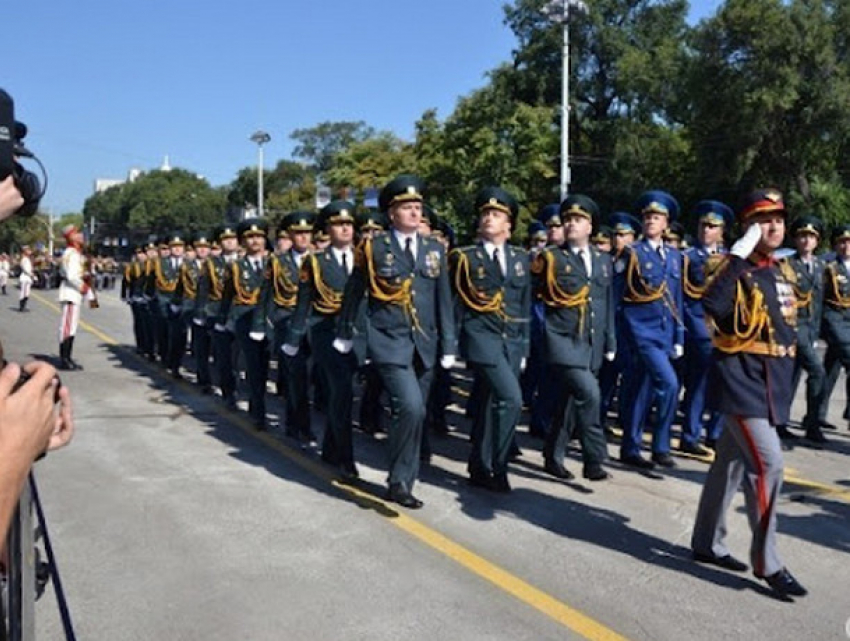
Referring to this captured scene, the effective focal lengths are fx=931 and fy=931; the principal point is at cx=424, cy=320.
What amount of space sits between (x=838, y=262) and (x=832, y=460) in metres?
2.09

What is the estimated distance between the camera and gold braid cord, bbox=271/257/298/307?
8602mm

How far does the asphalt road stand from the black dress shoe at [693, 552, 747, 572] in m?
0.06

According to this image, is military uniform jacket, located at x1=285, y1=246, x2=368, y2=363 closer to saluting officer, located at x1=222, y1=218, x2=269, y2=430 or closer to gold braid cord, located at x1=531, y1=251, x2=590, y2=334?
Result: saluting officer, located at x1=222, y1=218, x2=269, y2=430

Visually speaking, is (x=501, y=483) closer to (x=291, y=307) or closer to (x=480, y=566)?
(x=480, y=566)

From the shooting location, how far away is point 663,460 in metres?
6.95

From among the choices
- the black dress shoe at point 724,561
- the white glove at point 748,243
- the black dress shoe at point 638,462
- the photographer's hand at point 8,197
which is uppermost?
the white glove at point 748,243

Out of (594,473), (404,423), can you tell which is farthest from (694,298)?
(404,423)

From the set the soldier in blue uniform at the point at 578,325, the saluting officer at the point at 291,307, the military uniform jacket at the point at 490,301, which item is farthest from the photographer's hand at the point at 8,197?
the saluting officer at the point at 291,307

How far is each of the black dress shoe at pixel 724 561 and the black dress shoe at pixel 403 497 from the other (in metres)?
1.74

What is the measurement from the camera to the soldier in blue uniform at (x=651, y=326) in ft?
22.6

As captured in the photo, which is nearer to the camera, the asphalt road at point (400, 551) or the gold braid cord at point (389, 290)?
the asphalt road at point (400, 551)

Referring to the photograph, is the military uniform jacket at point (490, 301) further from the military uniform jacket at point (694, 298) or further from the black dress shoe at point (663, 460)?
the military uniform jacket at point (694, 298)

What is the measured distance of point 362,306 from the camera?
22.6 feet

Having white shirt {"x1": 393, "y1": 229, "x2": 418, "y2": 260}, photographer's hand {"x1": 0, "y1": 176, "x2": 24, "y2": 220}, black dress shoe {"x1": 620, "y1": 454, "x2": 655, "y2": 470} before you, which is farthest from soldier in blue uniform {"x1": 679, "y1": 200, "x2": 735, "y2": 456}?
photographer's hand {"x1": 0, "y1": 176, "x2": 24, "y2": 220}
